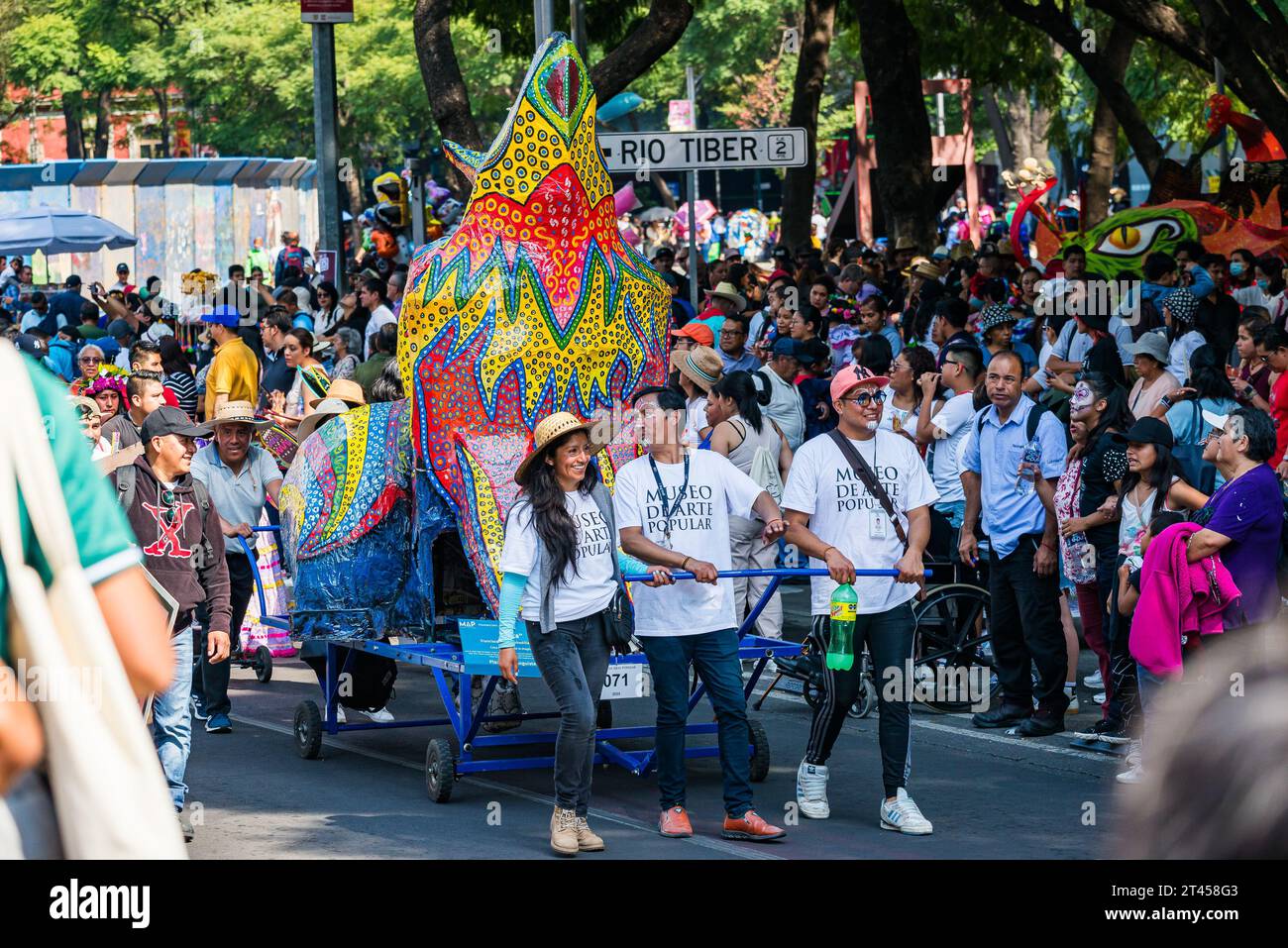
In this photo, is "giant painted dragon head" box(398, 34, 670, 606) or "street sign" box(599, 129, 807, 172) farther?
"street sign" box(599, 129, 807, 172)

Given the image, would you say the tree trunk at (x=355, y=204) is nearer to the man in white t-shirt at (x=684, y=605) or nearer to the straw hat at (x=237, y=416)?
the straw hat at (x=237, y=416)

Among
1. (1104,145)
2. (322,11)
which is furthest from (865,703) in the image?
(1104,145)

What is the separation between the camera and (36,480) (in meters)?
2.49

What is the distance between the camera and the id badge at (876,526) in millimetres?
8531

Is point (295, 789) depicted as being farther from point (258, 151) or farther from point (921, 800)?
point (258, 151)

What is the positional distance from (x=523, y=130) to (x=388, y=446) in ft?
5.38

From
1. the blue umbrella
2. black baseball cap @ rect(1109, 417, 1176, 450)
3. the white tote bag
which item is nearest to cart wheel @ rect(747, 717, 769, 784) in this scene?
black baseball cap @ rect(1109, 417, 1176, 450)

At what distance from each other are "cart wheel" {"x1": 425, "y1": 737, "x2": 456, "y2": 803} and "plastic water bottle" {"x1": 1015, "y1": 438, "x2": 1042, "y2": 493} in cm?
343

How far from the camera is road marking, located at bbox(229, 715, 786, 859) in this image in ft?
26.2

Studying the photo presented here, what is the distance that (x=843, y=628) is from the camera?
27.3ft

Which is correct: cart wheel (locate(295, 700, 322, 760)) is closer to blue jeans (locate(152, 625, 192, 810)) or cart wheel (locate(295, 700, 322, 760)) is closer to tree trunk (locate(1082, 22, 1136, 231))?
blue jeans (locate(152, 625, 192, 810))
